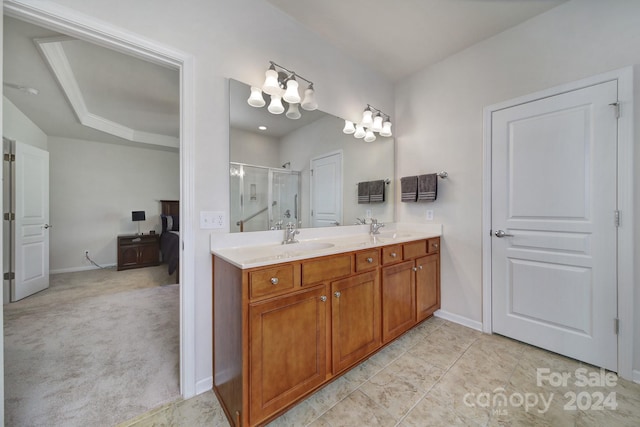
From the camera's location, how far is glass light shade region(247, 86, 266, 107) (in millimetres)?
1746

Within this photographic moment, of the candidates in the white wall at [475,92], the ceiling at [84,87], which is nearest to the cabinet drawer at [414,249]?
the white wall at [475,92]

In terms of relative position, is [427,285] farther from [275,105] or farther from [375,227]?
[275,105]

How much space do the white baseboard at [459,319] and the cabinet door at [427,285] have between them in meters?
0.10

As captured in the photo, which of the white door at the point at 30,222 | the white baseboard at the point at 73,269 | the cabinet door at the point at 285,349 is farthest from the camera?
the white baseboard at the point at 73,269

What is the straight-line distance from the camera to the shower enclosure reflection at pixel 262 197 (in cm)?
171

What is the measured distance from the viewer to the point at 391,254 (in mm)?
1937

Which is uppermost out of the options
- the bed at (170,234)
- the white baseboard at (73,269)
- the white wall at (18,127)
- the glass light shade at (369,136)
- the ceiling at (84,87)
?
the ceiling at (84,87)

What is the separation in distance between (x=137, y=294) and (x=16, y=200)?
1873mm

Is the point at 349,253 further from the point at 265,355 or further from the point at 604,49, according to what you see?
the point at 604,49

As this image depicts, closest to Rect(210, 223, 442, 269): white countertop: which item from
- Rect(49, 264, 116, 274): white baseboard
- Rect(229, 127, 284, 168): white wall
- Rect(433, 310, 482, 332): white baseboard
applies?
Rect(229, 127, 284, 168): white wall

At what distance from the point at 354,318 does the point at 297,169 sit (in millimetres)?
1259

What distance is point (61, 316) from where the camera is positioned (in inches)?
104

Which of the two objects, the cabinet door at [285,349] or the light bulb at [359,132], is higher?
the light bulb at [359,132]

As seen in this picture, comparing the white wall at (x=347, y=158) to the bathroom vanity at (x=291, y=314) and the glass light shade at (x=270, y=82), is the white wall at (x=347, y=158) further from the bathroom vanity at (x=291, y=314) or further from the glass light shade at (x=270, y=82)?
the bathroom vanity at (x=291, y=314)
